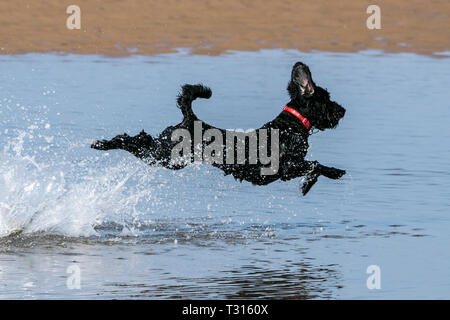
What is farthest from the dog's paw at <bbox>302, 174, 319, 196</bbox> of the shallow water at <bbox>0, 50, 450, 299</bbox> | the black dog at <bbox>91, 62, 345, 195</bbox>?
the shallow water at <bbox>0, 50, 450, 299</bbox>

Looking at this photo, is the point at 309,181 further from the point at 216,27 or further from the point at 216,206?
the point at 216,27

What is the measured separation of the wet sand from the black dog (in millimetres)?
10983

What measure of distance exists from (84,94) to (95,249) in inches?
295

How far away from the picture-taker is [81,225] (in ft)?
29.6

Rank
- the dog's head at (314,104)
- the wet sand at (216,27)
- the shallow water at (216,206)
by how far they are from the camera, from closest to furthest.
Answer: the shallow water at (216,206) → the dog's head at (314,104) → the wet sand at (216,27)

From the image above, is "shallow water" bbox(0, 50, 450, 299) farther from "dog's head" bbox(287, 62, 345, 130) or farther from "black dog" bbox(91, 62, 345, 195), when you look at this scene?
"dog's head" bbox(287, 62, 345, 130)

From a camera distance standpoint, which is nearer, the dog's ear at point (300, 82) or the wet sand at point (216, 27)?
the dog's ear at point (300, 82)

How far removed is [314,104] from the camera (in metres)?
8.88

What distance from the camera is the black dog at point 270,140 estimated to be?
28.8 ft

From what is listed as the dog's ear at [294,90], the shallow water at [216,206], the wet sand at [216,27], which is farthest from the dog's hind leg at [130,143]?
the wet sand at [216,27]

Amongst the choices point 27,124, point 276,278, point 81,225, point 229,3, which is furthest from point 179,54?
point 276,278

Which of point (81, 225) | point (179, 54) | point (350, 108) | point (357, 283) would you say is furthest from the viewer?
point (179, 54)

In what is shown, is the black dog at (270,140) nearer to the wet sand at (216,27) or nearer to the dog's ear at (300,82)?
the dog's ear at (300,82)
